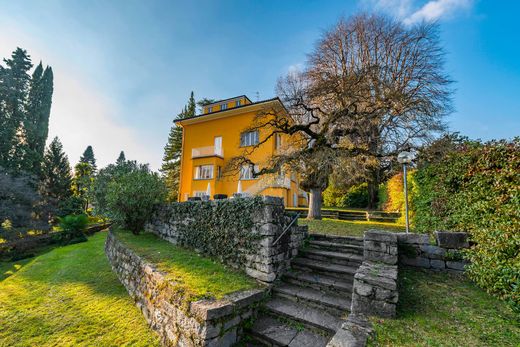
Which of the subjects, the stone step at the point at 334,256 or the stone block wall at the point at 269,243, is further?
the stone step at the point at 334,256

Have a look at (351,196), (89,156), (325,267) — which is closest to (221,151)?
(351,196)

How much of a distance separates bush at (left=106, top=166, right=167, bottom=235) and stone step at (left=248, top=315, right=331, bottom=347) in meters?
6.99

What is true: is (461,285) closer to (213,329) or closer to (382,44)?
(213,329)

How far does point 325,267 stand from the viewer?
4051mm

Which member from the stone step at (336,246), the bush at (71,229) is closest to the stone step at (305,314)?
the stone step at (336,246)

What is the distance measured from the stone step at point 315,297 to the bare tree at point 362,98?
544 cm

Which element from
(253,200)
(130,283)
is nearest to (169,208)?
(130,283)

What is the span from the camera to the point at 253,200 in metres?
4.35

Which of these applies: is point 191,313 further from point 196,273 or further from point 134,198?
point 134,198

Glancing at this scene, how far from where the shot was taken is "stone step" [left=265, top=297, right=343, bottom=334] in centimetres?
291

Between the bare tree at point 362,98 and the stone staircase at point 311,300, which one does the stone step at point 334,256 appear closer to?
the stone staircase at point 311,300

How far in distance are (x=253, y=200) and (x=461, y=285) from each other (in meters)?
3.89

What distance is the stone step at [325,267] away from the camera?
3795 millimetres

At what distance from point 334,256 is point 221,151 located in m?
15.8
